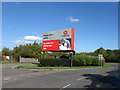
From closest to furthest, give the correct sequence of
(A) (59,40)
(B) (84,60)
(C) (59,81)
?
(C) (59,81) → (A) (59,40) → (B) (84,60)

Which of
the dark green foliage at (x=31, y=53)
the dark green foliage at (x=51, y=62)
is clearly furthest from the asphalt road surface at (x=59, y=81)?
the dark green foliage at (x=31, y=53)

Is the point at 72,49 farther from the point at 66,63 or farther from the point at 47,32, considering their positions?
the point at 47,32

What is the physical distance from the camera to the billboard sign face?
105ft

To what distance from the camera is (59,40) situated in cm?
3334

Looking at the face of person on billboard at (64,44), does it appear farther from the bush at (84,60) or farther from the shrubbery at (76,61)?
the bush at (84,60)

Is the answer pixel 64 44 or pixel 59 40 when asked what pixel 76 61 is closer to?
pixel 64 44

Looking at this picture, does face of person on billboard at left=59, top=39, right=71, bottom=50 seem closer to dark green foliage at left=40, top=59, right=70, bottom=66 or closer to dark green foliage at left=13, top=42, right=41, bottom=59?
dark green foliage at left=40, top=59, right=70, bottom=66

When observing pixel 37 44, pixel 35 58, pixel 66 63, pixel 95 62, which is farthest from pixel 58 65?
pixel 37 44

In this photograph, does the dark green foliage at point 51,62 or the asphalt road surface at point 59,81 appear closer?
the asphalt road surface at point 59,81

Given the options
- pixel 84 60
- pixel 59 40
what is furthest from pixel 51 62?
pixel 84 60

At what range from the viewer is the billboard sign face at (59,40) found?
3198cm

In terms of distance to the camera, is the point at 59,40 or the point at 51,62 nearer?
the point at 51,62

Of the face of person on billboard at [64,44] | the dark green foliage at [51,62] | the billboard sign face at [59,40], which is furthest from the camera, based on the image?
the face of person on billboard at [64,44]

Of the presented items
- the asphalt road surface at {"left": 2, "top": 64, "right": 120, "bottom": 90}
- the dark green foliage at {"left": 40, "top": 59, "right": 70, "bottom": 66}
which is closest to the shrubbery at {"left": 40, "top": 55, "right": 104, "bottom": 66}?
the dark green foliage at {"left": 40, "top": 59, "right": 70, "bottom": 66}
